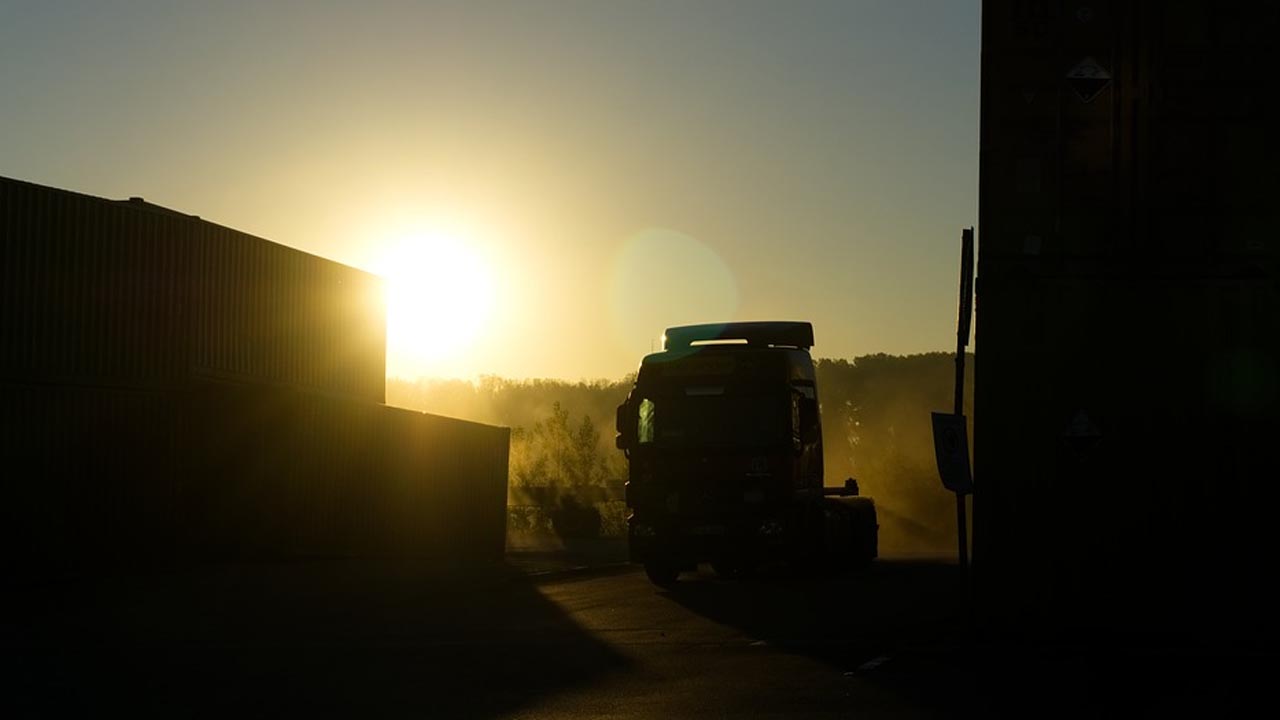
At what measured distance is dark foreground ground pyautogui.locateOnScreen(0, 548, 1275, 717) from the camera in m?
10.7

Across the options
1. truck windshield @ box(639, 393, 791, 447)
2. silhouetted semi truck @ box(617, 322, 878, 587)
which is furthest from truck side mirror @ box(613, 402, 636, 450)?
truck windshield @ box(639, 393, 791, 447)

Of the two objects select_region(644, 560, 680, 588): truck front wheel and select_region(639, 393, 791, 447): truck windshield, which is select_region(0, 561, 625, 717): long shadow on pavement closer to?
select_region(644, 560, 680, 588): truck front wheel

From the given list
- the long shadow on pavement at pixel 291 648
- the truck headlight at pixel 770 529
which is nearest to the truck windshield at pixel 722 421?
the truck headlight at pixel 770 529

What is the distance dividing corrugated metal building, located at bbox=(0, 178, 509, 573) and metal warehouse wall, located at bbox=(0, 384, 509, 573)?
4cm

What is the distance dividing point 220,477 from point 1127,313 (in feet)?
75.2

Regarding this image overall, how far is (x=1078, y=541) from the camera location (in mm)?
14078

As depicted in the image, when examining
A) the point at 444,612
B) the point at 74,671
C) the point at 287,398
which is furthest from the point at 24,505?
the point at 74,671

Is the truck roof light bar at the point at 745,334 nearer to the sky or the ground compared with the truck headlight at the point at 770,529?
nearer to the sky

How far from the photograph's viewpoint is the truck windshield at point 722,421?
23.6 meters

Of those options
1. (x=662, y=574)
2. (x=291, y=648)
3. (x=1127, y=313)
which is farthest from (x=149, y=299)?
(x=1127, y=313)

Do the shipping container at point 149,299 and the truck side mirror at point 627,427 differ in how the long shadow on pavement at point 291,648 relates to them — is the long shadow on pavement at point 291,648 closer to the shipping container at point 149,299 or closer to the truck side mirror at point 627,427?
A: the truck side mirror at point 627,427

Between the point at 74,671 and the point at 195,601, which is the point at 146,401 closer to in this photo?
the point at 195,601

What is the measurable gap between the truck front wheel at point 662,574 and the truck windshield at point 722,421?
2068 millimetres

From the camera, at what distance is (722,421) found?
2377cm
